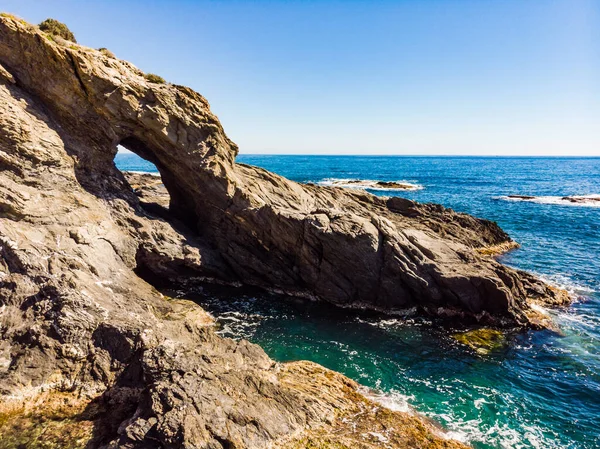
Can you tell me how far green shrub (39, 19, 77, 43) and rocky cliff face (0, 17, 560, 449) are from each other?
4206mm

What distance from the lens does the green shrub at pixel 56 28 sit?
27.2 m

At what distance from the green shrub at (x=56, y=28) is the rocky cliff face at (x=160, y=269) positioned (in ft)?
13.8

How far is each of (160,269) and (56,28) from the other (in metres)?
20.7

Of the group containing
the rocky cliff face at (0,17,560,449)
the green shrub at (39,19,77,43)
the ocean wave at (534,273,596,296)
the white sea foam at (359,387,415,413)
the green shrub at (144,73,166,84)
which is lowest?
the white sea foam at (359,387,415,413)

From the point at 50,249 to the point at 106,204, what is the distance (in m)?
7.16

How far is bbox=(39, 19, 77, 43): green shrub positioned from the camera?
27172 mm

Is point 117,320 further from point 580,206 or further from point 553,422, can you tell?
point 580,206

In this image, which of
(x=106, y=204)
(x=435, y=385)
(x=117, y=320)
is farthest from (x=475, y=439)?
(x=106, y=204)

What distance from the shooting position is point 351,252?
2756 cm

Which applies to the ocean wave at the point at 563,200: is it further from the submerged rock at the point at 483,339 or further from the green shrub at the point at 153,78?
the green shrub at the point at 153,78

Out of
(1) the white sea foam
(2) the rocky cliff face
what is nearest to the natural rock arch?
(2) the rocky cliff face

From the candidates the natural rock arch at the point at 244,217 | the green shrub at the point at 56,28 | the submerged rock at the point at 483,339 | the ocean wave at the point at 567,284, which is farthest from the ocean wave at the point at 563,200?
the green shrub at the point at 56,28

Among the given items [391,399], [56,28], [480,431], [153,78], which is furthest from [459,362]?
[56,28]

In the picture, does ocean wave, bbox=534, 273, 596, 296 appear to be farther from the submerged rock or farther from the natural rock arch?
the submerged rock
